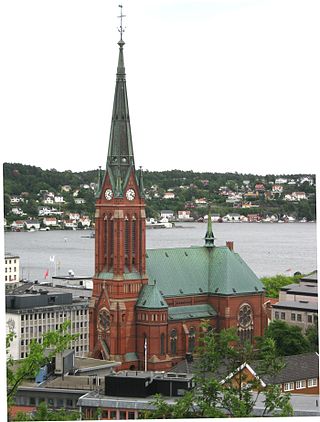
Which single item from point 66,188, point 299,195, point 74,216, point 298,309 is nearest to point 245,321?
point 298,309

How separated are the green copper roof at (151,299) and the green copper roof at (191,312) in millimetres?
564

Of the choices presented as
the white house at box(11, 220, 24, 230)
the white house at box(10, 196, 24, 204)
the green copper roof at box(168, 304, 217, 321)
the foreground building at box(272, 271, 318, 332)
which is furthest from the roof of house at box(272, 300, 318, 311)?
the white house at box(11, 220, 24, 230)

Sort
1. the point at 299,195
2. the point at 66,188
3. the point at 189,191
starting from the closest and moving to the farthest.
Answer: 1. the point at 189,191
2. the point at 299,195
3. the point at 66,188

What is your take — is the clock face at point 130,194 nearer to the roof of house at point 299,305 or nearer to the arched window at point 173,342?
the arched window at point 173,342

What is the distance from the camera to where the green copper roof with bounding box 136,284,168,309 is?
77.5 feet

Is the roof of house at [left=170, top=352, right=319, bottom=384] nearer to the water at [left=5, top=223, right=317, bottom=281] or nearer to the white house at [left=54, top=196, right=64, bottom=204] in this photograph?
the water at [left=5, top=223, right=317, bottom=281]

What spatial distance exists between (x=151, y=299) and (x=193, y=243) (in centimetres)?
3033

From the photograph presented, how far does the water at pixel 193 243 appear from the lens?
5258cm

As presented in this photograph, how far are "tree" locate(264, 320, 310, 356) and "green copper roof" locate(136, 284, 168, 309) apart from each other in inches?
92.3

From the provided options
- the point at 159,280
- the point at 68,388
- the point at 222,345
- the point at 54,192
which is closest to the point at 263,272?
the point at 54,192

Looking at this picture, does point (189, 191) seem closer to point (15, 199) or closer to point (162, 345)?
point (15, 199)

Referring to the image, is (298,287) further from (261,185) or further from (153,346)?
(261,185)

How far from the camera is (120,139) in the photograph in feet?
78.6

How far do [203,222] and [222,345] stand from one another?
154 ft
